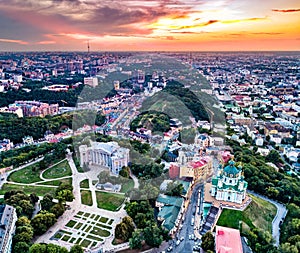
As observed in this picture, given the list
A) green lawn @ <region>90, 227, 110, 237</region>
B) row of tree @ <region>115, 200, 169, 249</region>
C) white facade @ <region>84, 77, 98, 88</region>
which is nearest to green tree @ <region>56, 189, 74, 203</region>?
green lawn @ <region>90, 227, 110, 237</region>

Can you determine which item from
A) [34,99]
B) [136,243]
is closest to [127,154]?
[136,243]

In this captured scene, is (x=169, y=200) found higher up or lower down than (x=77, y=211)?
higher up

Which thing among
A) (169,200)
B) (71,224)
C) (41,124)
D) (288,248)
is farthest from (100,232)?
→ (41,124)

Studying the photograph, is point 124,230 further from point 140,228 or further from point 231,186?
point 231,186

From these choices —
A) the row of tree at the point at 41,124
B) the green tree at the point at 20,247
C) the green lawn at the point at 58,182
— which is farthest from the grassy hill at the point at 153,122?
the green tree at the point at 20,247

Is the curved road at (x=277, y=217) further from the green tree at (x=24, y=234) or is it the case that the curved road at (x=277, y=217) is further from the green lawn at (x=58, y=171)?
the green lawn at (x=58, y=171)

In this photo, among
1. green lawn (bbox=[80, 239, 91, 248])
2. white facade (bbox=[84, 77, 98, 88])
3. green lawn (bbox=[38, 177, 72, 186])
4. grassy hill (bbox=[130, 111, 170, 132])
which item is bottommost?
green lawn (bbox=[80, 239, 91, 248])

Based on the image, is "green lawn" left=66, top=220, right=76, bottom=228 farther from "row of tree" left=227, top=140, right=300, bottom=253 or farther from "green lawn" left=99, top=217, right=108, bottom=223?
"row of tree" left=227, top=140, right=300, bottom=253
